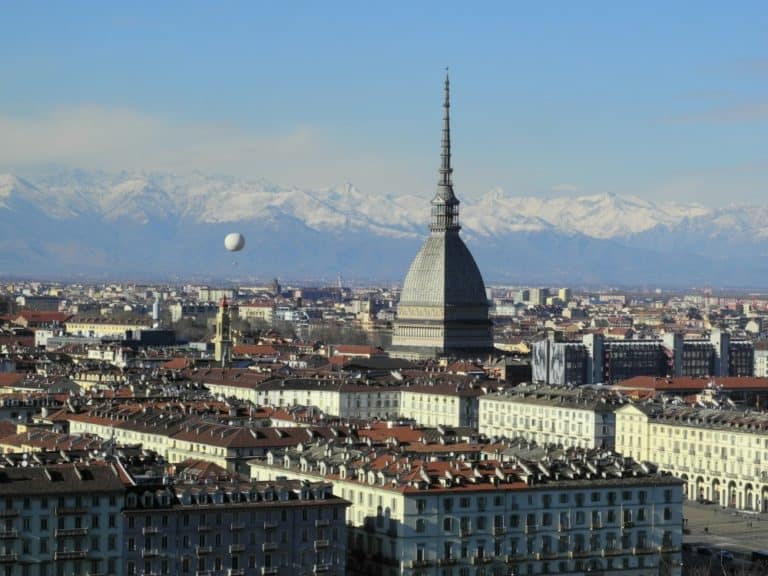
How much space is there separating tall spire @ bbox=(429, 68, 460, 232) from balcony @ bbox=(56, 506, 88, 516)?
109 meters

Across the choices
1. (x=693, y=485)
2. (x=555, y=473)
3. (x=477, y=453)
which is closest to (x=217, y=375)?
(x=693, y=485)

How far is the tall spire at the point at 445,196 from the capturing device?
158000 millimetres

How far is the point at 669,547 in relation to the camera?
59062 millimetres

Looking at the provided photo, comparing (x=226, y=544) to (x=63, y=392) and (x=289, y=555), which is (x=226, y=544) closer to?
(x=289, y=555)

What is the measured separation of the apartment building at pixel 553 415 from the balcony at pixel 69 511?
138 ft

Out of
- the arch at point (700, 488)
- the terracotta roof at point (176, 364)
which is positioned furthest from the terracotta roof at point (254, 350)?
the arch at point (700, 488)

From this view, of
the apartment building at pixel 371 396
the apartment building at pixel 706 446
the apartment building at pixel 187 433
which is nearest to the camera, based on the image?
the apartment building at pixel 187 433

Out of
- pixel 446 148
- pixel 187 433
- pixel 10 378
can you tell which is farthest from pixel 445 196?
pixel 187 433

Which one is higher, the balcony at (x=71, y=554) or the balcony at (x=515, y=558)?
the balcony at (x=71, y=554)

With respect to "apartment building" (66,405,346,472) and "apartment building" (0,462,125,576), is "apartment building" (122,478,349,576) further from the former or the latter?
"apartment building" (66,405,346,472)

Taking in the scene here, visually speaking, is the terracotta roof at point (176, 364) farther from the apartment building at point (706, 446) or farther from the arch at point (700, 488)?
the arch at point (700, 488)

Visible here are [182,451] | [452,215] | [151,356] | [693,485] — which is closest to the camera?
[182,451]

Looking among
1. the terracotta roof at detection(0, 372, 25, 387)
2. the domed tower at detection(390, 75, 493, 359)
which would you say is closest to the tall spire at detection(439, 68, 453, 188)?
the domed tower at detection(390, 75, 493, 359)

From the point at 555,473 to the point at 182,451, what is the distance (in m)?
18.1
